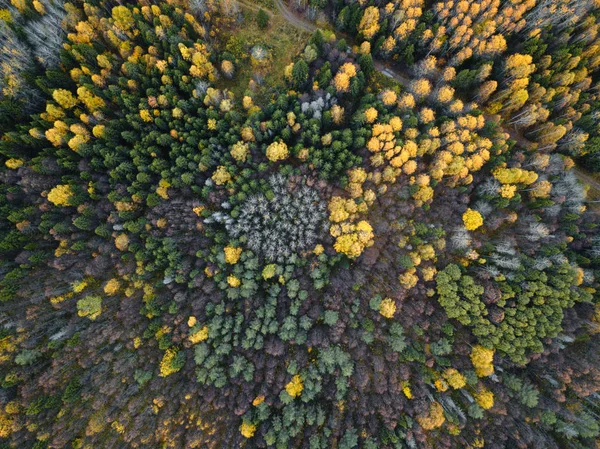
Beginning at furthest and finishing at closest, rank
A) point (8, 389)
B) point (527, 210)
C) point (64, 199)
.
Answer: point (527, 210) < point (64, 199) < point (8, 389)

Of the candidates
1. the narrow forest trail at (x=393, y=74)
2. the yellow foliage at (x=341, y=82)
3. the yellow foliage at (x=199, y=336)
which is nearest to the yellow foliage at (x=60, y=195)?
the yellow foliage at (x=199, y=336)

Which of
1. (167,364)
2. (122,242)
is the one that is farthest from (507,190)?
(122,242)

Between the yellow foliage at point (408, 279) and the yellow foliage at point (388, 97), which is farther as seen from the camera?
the yellow foliage at point (388, 97)

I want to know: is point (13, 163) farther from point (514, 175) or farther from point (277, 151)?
point (514, 175)

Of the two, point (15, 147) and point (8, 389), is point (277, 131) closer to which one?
point (15, 147)

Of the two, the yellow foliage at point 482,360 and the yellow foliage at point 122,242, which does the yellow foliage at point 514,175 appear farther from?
the yellow foliage at point 122,242

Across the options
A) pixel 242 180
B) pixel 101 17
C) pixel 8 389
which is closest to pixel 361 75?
pixel 242 180
